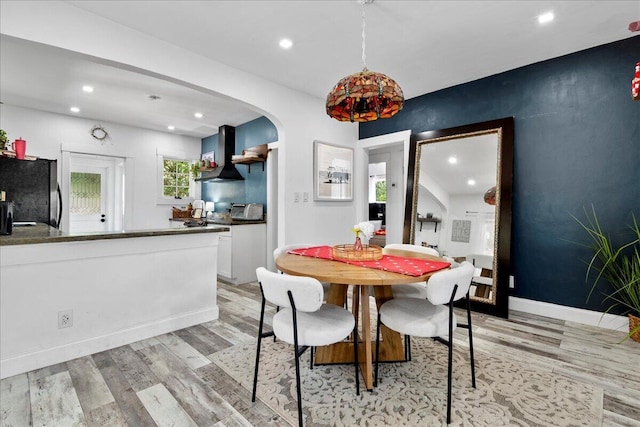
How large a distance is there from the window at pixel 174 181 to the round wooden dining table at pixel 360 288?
4.72 meters

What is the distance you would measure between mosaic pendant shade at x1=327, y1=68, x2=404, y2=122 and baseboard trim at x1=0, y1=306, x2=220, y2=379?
88.7 inches

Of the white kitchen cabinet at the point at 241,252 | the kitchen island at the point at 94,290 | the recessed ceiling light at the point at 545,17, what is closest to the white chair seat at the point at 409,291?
the kitchen island at the point at 94,290

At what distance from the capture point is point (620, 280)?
8.61 ft

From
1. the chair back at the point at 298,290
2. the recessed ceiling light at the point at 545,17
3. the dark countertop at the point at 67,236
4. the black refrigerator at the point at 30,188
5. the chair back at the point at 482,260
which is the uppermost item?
the recessed ceiling light at the point at 545,17

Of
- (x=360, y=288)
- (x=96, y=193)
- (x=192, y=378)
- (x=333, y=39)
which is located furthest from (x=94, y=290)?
(x=96, y=193)

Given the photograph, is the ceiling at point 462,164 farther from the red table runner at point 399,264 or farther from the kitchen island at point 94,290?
the kitchen island at point 94,290

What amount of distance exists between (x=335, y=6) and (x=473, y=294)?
3.14 m

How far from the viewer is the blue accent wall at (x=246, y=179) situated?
495cm

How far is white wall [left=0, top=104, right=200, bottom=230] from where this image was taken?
4621 mm

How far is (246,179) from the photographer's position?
17.7ft

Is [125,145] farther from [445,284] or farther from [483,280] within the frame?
[483,280]

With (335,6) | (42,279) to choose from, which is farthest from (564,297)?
(42,279)

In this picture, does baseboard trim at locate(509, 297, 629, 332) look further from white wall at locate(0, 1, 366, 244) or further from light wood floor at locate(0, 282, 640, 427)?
white wall at locate(0, 1, 366, 244)

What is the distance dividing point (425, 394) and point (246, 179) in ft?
14.4
